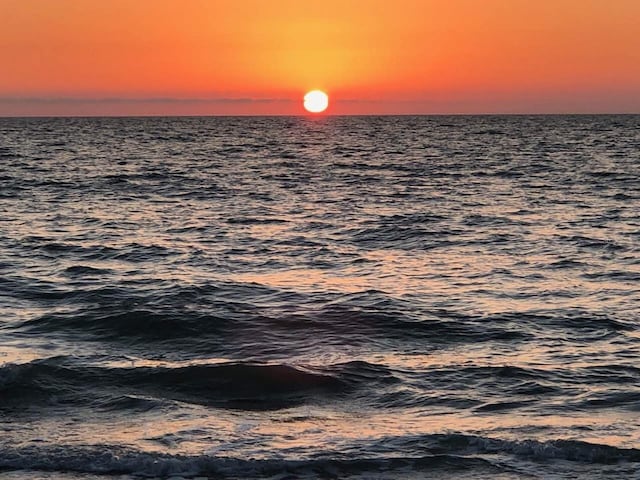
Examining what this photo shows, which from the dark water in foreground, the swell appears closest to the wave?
the dark water in foreground

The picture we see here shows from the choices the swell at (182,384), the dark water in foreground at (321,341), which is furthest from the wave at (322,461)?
the swell at (182,384)

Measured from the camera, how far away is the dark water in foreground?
35.3 feet

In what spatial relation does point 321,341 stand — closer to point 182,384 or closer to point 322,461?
point 182,384

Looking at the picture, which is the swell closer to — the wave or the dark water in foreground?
the dark water in foreground

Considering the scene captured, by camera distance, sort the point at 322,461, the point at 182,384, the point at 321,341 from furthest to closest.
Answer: the point at 321,341 < the point at 182,384 < the point at 322,461

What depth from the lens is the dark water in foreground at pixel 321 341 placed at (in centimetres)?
1075

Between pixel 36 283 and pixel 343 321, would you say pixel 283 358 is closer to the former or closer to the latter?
pixel 343 321

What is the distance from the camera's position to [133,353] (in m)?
15.6

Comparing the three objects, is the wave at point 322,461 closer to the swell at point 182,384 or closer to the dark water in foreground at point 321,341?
the dark water in foreground at point 321,341

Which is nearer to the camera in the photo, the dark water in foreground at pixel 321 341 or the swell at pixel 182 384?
the dark water in foreground at pixel 321 341

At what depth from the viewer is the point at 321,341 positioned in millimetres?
16266

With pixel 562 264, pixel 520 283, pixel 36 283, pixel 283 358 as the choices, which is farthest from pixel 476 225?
pixel 283 358

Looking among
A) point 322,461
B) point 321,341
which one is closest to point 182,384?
point 321,341

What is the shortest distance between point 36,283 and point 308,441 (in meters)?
12.0
